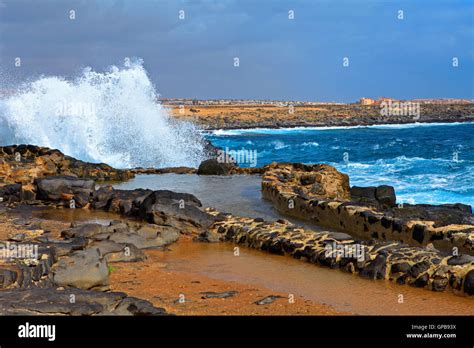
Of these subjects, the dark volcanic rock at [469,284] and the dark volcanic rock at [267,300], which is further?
the dark volcanic rock at [469,284]

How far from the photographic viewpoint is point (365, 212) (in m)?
11.6

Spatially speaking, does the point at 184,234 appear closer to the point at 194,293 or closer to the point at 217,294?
the point at 194,293

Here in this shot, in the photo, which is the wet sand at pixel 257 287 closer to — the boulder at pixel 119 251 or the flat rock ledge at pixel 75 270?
the boulder at pixel 119 251

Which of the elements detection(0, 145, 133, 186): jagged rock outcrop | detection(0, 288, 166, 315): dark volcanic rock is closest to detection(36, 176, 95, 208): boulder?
detection(0, 145, 133, 186): jagged rock outcrop

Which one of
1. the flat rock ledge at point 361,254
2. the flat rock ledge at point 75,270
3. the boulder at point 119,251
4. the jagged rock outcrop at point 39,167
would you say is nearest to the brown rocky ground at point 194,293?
the boulder at point 119,251

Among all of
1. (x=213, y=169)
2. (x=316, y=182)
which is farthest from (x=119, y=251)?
(x=213, y=169)

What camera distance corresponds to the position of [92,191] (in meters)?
14.4

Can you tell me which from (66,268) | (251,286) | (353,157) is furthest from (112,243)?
(353,157)

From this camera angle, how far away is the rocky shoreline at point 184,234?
266 inches

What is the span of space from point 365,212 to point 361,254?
117 inches

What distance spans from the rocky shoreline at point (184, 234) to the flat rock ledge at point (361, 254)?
0.05 ft

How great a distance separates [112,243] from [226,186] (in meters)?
8.10

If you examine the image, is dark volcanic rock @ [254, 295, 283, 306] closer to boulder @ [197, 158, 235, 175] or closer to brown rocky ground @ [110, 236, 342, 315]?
brown rocky ground @ [110, 236, 342, 315]

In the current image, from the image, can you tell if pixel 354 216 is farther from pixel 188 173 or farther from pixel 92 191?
pixel 188 173
